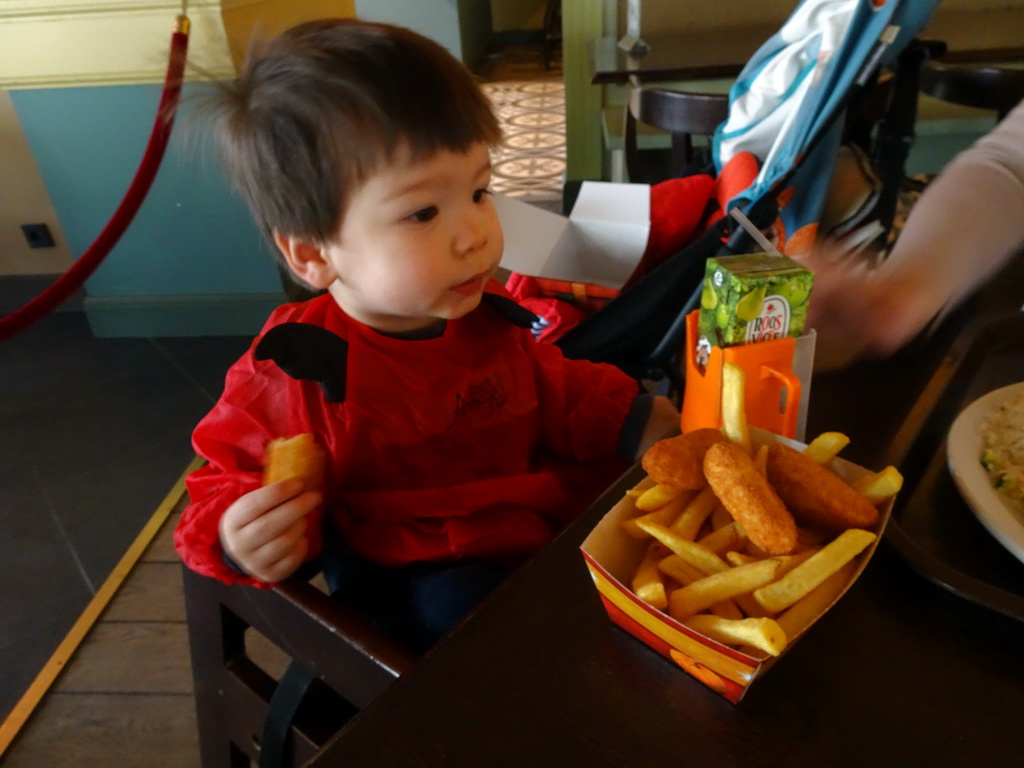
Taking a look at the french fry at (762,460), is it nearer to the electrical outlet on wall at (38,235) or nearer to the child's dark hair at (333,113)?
the child's dark hair at (333,113)

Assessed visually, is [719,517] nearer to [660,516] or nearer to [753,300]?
[660,516]

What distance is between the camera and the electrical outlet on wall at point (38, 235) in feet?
9.36

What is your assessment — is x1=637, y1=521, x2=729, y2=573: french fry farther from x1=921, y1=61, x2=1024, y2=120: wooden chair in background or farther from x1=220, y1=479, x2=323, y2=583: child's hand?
x1=921, y1=61, x2=1024, y2=120: wooden chair in background

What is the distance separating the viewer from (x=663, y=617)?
1.39 ft

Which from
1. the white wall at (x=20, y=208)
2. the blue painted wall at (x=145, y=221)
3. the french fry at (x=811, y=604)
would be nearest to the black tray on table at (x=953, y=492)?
the french fry at (x=811, y=604)

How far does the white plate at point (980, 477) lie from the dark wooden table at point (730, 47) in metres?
1.74

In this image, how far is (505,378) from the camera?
0.95 m

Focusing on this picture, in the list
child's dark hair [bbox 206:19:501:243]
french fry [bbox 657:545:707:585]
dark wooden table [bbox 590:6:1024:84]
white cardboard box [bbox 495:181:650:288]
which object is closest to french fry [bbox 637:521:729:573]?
french fry [bbox 657:545:707:585]

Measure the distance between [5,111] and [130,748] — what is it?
2420mm

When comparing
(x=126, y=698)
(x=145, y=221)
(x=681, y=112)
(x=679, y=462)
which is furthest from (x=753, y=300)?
(x=145, y=221)

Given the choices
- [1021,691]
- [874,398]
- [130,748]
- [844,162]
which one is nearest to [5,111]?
[130,748]

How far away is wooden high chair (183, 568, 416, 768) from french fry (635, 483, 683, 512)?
211 mm

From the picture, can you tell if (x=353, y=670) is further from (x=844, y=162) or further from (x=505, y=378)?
A: (x=844, y=162)

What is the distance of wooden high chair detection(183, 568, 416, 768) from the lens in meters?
0.62
